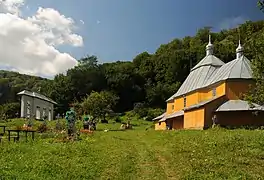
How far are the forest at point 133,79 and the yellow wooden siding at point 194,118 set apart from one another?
105ft

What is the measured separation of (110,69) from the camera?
292ft

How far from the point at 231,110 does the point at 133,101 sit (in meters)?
49.2

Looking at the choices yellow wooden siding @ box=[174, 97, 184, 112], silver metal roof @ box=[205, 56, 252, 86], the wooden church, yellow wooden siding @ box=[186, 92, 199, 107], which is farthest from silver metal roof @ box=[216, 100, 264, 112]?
yellow wooden siding @ box=[174, 97, 184, 112]

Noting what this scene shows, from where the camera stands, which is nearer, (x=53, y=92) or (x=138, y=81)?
(x=53, y=92)

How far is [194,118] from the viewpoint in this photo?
3938 cm

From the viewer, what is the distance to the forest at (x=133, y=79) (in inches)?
3137

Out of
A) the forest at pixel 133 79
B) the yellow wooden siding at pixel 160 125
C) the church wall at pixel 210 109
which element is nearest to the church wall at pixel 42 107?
the forest at pixel 133 79

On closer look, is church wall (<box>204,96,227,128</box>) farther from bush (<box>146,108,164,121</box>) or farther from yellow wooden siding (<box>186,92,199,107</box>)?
bush (<box>146,108,164,121</box>)

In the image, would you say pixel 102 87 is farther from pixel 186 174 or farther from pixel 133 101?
pixel 186 174

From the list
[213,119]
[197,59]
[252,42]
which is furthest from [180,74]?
[252,42]

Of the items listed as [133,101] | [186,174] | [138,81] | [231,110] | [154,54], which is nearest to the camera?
[186,174]

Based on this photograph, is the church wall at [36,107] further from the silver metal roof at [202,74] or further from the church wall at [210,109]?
the church wall at [210,109]

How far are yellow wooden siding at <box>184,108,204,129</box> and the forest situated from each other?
105 feet

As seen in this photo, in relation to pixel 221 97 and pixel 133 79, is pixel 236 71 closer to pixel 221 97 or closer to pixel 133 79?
pixel 221 97
